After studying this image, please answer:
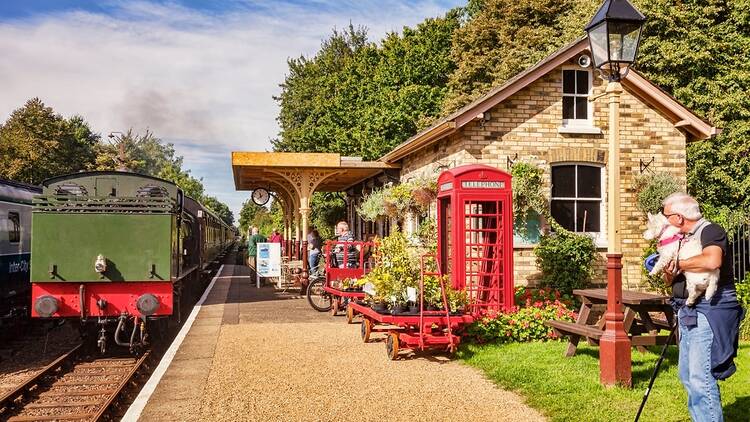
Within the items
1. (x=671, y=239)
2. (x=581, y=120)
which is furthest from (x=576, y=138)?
(x=671, y=239)

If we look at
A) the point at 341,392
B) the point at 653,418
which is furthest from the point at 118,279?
the point at 653,418

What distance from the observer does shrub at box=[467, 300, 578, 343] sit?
31.5 feet

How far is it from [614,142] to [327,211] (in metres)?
28.0

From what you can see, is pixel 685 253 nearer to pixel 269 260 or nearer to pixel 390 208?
pixel 390 208

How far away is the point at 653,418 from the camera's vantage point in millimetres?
5996

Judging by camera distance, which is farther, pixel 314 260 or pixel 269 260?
→ pixel 269 260

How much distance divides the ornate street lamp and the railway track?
17.5ft

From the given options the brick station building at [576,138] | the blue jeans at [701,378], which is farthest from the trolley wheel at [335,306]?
the blue jeans at [701,378]

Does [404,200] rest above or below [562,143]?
below

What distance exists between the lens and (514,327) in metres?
9.70

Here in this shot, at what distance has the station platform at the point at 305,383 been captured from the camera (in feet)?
21.2

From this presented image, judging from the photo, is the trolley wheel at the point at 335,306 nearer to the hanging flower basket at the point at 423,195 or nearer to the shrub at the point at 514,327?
the hanging flower basket at the point at 423,195

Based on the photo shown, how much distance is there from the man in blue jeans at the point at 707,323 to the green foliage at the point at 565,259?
8327 mm

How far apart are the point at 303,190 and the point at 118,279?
8508 millimetres
